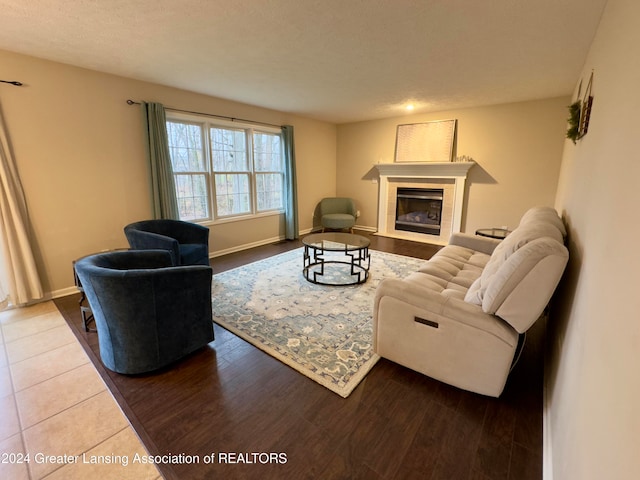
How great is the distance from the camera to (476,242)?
3.37m

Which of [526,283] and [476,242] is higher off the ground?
[526,283]

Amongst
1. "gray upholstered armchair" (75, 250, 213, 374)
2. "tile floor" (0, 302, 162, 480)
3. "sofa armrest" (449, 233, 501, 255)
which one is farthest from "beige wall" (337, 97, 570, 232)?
"tile floor" (0, 302, 162, 480)

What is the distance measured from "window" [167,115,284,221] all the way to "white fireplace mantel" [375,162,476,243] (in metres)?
2.15

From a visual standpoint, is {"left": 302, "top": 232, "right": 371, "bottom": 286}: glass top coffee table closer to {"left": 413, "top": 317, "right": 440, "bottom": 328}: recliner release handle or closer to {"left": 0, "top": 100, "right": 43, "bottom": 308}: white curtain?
{"left": 413, "top": 317, "right": 440, "bottom": 328}: recliner release handle

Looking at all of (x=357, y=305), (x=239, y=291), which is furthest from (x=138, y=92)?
(x=357, y=305)

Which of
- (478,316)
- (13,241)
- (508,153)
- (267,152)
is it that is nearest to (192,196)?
(267,152)

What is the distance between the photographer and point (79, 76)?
10.3 ft

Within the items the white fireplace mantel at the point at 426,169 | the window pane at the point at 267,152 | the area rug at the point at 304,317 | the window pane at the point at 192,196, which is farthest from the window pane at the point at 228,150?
the white fireplace mantel at the point at 426,169

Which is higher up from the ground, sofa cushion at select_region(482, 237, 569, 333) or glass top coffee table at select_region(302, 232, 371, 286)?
sofa cushion at select_region(482, 237, 569, 333)

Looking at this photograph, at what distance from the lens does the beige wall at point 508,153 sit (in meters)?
4.42

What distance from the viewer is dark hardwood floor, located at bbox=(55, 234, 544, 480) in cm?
139

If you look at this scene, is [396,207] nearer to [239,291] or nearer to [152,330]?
[239,291]

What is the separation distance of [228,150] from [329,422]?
4.30 metres

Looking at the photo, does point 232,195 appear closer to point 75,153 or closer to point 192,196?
point 192,196
